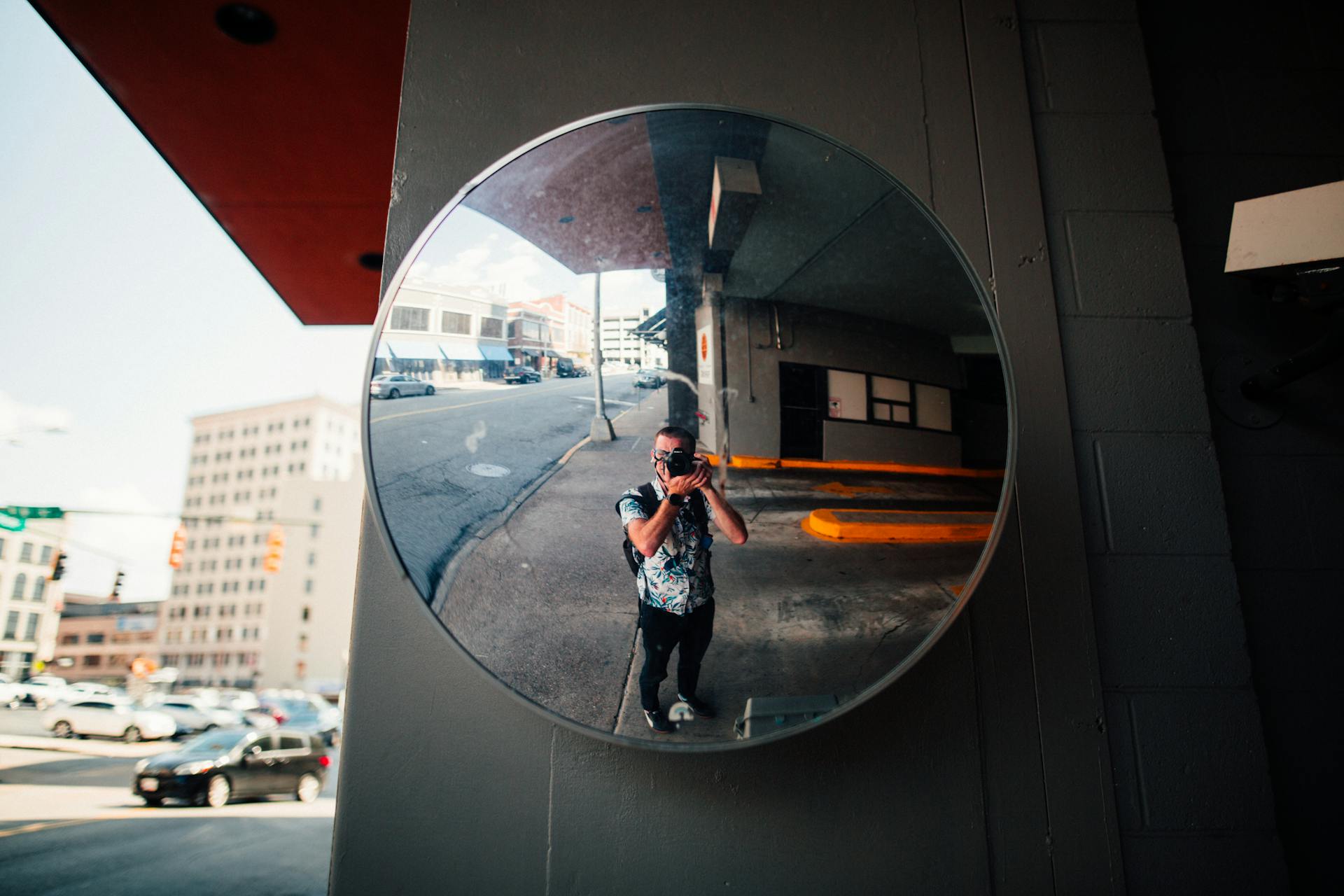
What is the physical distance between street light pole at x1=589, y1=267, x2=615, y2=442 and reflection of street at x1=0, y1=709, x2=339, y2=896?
3.19 m

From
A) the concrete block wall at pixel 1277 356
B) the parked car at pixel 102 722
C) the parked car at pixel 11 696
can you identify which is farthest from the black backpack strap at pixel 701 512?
the parked car at pixel 11 696

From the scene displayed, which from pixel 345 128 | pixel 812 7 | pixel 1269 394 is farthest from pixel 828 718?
pixel 345 128

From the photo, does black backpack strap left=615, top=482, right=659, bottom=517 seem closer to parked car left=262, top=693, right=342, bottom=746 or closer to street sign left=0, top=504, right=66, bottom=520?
street sign left=0, top=504, right=66, bottom=520

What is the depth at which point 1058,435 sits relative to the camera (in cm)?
104

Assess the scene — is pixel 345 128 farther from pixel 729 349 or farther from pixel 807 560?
pixel 807 560

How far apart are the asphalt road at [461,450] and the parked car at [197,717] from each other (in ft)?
56.2

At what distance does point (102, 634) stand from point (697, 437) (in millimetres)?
60395

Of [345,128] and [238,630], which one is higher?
[345,128]

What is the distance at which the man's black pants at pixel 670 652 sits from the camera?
30.9 inches

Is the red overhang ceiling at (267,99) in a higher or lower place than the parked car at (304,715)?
higher

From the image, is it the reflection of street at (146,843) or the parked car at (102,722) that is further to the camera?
the parked car at (102,722)

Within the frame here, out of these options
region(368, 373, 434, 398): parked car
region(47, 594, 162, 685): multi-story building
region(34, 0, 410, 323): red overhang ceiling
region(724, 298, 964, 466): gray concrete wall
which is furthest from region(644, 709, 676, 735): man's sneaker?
region(47, 594, 162, 685): multi-story building

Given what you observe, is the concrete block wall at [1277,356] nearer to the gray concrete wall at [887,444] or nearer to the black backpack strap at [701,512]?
the gray concrete wall at [887,444]

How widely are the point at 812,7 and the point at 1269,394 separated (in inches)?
46.5
